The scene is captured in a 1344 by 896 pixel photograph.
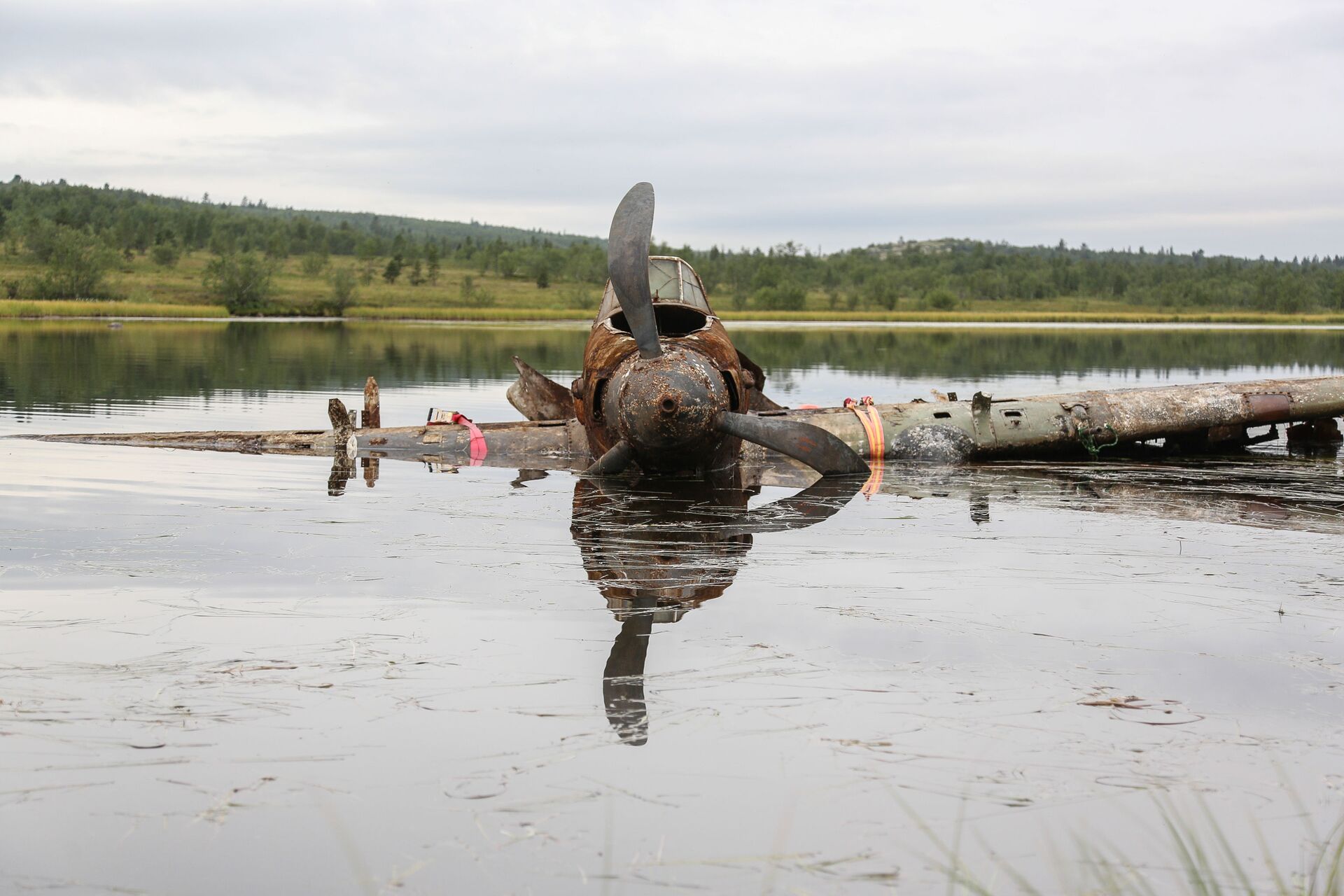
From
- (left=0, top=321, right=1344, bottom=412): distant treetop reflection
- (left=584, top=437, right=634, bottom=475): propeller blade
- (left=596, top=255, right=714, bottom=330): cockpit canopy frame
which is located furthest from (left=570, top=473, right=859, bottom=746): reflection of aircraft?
(left=0, top=321, right=1344, bottom=412): distant treetop reflection

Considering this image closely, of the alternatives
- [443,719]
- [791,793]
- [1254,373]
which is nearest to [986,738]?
[791,793]

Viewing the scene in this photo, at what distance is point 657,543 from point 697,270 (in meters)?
107

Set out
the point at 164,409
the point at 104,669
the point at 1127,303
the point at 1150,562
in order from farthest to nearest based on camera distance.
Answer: the point at 1127,303 → the point at 164,409 → the point at 1150,562 → the point at 104,669

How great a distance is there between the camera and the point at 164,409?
22.7m

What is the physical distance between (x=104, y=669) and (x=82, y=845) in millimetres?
2050

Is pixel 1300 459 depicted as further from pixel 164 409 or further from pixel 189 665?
pixel 164 409

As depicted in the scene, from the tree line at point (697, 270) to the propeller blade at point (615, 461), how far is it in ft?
273

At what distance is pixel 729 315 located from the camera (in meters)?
101

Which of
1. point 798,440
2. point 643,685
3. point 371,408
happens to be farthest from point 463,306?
point 643,685

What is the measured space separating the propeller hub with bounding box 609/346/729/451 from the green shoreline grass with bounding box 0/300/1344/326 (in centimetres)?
6928

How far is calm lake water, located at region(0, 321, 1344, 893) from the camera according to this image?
4562mm

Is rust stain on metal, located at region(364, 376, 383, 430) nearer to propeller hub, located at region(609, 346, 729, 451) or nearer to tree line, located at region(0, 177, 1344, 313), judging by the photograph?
propeller hub, located at region(609, 346, 729, 451)

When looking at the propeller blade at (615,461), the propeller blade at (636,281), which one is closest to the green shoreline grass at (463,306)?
the propeller blade at (615,461)

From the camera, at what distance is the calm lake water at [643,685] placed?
15.0 ft
